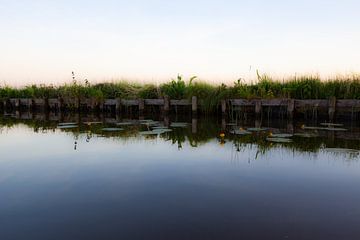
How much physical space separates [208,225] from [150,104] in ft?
42.0

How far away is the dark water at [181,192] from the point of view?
2.22 meters

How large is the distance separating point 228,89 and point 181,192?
1019cm

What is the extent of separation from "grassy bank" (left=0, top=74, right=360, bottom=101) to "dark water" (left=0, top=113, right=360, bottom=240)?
6648 mm

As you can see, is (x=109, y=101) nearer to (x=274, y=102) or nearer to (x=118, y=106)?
(x=118, y=106)

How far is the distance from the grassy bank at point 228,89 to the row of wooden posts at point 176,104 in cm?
37

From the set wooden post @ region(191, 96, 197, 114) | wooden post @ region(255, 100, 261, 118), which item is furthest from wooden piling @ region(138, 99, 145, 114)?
wooden post @ region(255, 100, 261, 118)

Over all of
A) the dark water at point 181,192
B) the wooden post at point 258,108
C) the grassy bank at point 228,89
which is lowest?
the dark water at point 181,192

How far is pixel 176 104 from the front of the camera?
46.3ft

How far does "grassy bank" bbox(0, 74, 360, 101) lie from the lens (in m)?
11.6

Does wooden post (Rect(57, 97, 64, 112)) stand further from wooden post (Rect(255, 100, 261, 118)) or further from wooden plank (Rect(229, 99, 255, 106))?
wooden post (Rect(255, 100, 261, 118))

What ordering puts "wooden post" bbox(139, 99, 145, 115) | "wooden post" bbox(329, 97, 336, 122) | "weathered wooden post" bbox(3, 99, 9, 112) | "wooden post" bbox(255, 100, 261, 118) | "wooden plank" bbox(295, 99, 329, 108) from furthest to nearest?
"weathered wooden post" bbox(3, 99, 9, 112) → "wooden post" bbox(139, 99, 145, 115) → "wooden post" bbox(255, 100, 261, 118) → "wooden plank" bbox(295, 99, 329, 108) → "wooden post" bbox(329, 97, 336, 122)

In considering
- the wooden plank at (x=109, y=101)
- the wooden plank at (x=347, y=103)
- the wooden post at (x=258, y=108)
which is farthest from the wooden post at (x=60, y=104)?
Answer: the wooden plank at (x=347, y=103)

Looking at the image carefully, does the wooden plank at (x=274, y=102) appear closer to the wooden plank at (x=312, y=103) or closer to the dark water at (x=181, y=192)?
the wooden plank at (x=312, y=103)

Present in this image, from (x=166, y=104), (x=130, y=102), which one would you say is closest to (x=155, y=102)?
(x=166, y=104)
